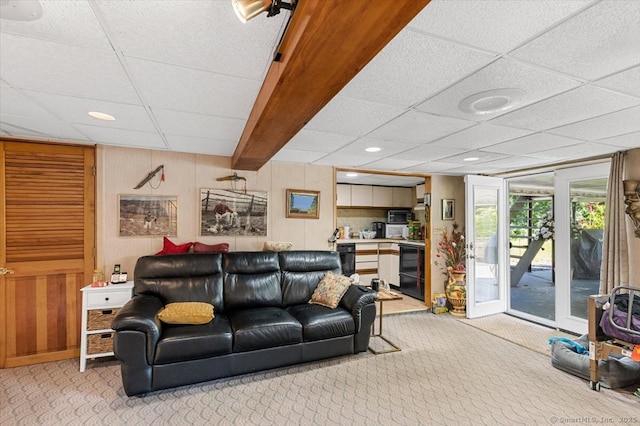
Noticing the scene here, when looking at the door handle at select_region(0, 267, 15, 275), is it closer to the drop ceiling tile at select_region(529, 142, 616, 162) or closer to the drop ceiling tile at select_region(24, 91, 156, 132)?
the drop ceiling tile at select_region(24, 91, 156, 132)

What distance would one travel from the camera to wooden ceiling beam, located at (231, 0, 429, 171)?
902mm

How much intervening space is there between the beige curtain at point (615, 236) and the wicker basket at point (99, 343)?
5.24 m

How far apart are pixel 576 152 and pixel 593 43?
2639 mm

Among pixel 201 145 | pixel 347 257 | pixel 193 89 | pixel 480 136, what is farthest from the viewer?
pixel 347 257

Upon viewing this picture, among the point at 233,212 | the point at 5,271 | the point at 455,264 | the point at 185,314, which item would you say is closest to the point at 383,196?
the point at 455,264

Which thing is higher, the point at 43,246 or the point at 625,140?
the point at 625,140

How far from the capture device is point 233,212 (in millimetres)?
3824

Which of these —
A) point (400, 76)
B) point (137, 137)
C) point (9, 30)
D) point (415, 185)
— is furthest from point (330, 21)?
point (415, 185)

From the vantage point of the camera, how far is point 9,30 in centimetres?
126

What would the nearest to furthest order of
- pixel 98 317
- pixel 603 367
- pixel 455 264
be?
pixel 603 367 → pixel 98 317 → pixel 455 264

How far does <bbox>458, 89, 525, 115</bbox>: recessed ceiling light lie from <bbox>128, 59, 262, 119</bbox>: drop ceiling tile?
1333 mm

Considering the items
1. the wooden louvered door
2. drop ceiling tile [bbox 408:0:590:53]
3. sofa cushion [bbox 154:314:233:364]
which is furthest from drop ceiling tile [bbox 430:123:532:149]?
the wooden louvered door

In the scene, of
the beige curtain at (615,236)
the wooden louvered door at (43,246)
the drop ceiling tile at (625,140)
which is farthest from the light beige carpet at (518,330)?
the wooden louvered door at (43,246)

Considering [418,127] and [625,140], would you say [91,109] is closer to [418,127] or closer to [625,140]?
[418,127]
